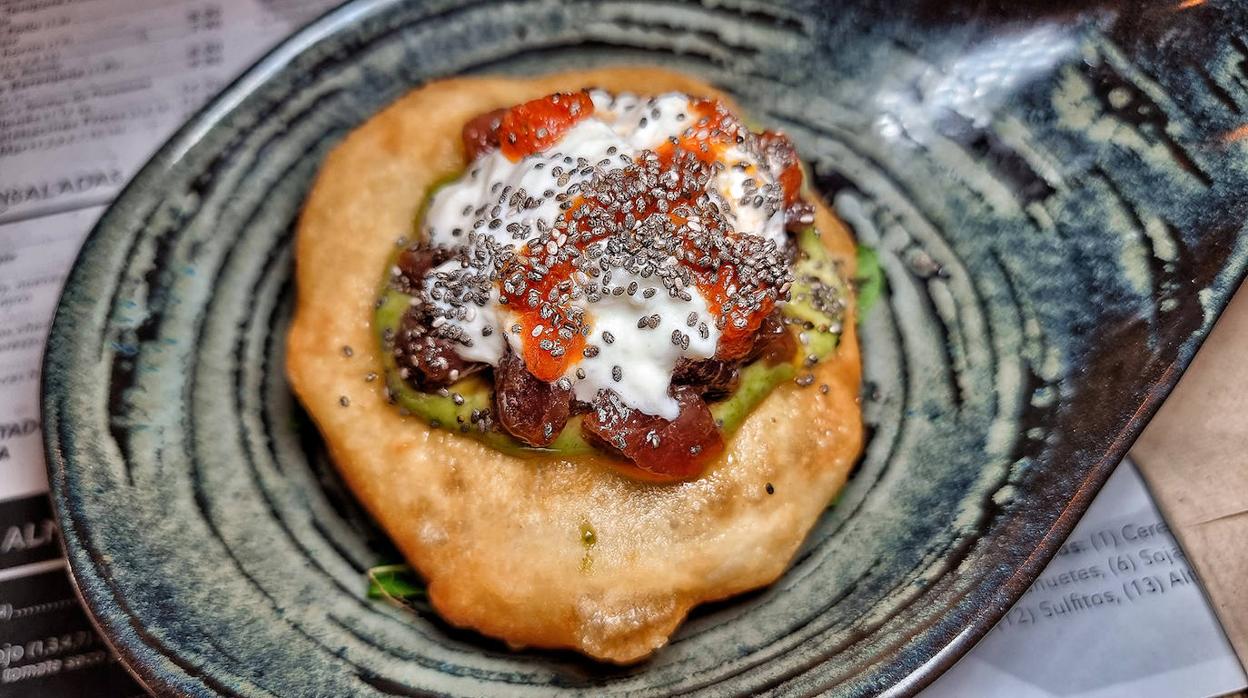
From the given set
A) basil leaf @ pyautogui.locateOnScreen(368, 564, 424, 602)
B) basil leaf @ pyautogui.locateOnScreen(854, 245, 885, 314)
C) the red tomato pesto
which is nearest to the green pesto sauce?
the red tomato pesto

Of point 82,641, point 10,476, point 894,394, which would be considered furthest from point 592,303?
point 10,476

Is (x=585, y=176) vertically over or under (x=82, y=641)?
over

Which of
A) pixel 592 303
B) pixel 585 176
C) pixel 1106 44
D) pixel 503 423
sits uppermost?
pixel 1106 44

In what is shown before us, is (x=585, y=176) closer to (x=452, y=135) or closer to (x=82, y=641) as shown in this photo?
(x=452, y=135)

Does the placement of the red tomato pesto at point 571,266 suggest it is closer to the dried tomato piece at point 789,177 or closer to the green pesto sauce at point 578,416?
the dried tomato piece at point 789,177

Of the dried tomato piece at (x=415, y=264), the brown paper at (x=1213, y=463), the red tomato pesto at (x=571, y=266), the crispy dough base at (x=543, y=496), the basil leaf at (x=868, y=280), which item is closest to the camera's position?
the red tomato pesto at (x=571, y=266)

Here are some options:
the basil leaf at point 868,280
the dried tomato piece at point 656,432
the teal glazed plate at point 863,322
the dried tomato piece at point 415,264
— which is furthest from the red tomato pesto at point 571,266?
the teal glazed plate at point 863,322

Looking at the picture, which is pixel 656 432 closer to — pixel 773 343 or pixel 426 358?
pixel 773 343

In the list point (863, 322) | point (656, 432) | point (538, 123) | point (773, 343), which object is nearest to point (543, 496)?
point (656, 432)

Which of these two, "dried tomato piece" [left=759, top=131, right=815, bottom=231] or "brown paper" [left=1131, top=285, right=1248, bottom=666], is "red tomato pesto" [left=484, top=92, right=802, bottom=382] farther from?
"brown paper" [left=1131, top=285, right=1248, bottom=666]
